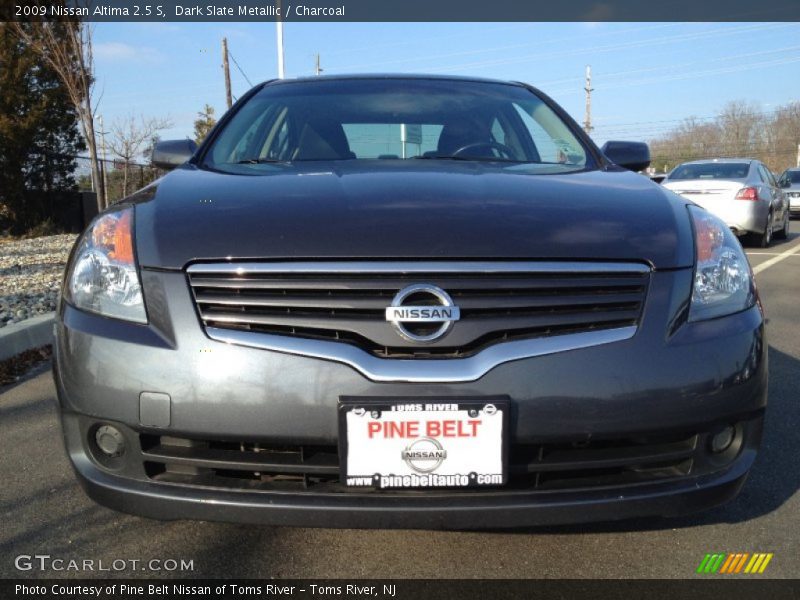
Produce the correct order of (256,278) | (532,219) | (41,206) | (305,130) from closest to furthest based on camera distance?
(256,278) < (532,219) < (305,130) < (41,206)

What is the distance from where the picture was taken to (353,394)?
1.64m

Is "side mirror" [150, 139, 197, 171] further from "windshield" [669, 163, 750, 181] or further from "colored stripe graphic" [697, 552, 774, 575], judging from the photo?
"windshield" [669, 163, 750, 181]

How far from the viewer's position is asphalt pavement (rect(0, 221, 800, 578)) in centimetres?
200

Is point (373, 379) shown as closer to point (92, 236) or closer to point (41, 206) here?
point (92, 236)

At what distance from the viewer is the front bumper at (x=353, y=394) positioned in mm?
1653

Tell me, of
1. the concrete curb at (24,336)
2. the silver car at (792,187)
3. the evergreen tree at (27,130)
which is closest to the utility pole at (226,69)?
the evergreen tree at (27,130)

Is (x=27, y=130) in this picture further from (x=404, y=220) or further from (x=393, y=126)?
(x=404, y=220)

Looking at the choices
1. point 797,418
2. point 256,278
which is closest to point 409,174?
point 256,278

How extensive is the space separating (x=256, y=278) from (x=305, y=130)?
135 centimetres

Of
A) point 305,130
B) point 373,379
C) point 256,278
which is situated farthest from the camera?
point 305,130

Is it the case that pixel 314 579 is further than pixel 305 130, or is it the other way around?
pixel 305 130

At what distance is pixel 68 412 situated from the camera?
184cm

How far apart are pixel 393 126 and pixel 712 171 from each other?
1011 cm

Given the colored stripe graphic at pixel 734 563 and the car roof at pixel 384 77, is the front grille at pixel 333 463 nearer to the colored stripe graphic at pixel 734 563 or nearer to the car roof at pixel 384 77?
the colored stripe graphic at pixel 734 563
